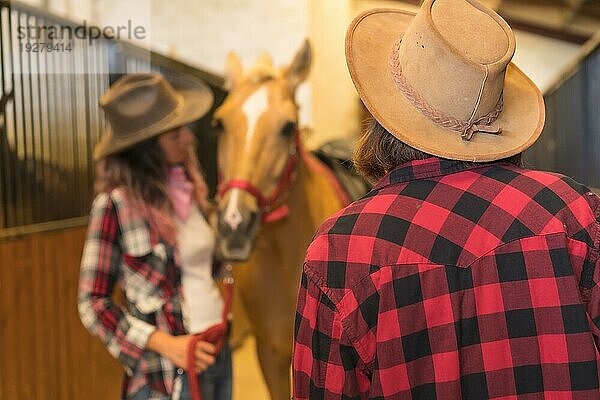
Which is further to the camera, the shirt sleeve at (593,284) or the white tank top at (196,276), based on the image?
the white tank top at (196,276)

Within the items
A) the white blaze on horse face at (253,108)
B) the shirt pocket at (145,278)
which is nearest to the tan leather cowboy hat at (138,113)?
the white blaze on horse face at (253,108)

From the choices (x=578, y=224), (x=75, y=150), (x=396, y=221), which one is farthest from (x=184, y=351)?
(x=578, y=224)

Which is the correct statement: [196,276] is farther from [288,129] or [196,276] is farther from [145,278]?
[288,129]

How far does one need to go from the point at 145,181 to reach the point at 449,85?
0.84m

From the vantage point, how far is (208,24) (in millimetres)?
1911

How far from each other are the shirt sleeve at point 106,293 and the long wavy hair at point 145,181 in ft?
0.18

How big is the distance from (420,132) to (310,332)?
0.26 meters

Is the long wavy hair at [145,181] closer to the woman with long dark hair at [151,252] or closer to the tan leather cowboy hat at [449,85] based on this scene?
the woman with long dark hair at [151,252]

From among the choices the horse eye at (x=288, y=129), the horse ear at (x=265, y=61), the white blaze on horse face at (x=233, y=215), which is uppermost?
the horse ear at (x=265, y=61)

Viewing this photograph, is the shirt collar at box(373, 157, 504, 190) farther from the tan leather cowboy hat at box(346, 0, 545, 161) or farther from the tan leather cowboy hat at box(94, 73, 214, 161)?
the tan leather cowboy hat at box(94, 73, 214, 161)

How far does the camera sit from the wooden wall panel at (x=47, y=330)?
5.27 ft

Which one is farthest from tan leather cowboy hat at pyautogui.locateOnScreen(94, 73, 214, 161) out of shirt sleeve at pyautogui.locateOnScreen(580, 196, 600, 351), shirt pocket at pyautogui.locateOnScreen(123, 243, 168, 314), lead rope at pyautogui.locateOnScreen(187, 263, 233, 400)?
shirt sleeve at pyautogui.locateOnScreen(580, 196, 600, 351)

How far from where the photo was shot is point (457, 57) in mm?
774

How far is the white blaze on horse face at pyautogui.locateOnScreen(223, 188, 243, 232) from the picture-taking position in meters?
1.57
